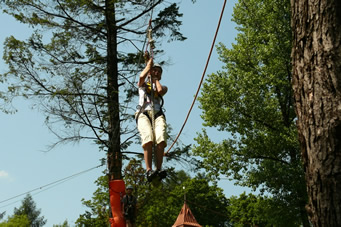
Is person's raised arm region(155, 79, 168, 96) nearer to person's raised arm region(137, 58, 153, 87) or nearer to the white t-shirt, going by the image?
the white t-shirt

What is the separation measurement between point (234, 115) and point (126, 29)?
8268mm

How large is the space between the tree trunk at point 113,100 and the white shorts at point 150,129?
6.11 metres

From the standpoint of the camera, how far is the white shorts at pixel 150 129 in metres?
8.34

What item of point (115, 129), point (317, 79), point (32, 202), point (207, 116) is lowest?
point (317, 79)

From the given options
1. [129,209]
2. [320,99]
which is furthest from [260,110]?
[320,99]

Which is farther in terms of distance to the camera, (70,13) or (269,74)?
(269,74)

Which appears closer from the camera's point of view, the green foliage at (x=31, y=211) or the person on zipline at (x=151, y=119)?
the person on zipline at (x=151, y=119)

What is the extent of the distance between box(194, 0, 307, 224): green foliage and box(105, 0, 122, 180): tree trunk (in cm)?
825

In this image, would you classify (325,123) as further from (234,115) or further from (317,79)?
(234,115)

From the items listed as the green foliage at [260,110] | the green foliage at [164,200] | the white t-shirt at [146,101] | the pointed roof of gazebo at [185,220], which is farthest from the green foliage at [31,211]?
the white t-shirt at [146,101]

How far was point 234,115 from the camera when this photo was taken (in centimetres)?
2308

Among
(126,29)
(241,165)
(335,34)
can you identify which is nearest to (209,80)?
(241,165)

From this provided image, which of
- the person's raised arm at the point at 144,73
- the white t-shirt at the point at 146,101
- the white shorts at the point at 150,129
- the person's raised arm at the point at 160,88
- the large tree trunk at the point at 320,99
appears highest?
the person's raised arm at the point at 144,73

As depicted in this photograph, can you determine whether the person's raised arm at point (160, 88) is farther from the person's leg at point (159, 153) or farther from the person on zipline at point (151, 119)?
the person's leg at point (159, 153)
